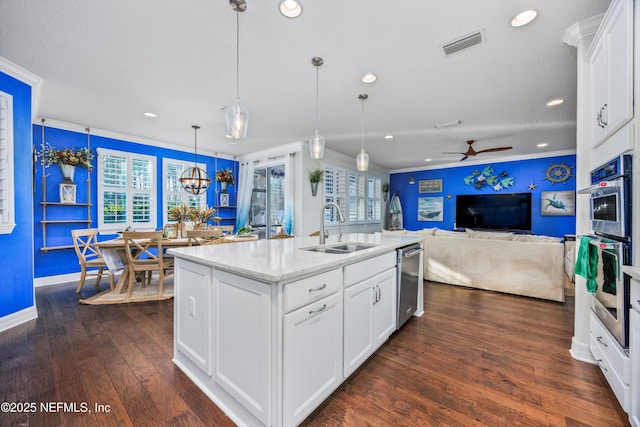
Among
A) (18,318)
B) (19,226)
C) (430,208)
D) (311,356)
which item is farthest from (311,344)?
(430,208)

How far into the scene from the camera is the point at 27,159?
9.25ft

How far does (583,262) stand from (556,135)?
4.20 metres

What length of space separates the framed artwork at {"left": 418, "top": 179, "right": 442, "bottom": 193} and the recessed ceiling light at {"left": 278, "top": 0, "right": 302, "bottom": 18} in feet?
22.6

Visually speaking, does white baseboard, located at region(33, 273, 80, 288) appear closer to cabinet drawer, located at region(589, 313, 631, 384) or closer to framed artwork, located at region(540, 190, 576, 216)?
cabinet drawer, located at region(589, 313, 631, 384)

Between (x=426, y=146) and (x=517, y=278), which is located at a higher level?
(x=426, y=146)

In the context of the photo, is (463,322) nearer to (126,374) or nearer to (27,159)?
(126,374)

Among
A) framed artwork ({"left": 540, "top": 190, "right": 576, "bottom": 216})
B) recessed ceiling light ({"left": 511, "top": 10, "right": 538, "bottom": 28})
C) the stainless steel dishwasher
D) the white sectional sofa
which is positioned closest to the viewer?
recessed ceiling light ({"left": 511, "top": 10, "right": 538, "bottom": 28})

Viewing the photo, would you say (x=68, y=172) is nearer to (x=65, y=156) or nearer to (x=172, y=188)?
(x=65, y=156)

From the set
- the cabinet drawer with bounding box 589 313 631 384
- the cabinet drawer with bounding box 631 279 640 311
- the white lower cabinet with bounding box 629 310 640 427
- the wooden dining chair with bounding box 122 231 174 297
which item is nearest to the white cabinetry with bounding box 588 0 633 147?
the cabinet drawer with bounding box 631 279 640 311

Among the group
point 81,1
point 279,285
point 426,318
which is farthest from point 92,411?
point 426,318

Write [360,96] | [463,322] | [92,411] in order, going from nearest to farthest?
1. [92,411]
2. [463,322]
3. [360,96]

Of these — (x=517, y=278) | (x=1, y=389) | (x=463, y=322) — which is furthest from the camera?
(x=517, y=278)

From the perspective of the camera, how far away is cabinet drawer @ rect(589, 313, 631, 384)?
1365mm

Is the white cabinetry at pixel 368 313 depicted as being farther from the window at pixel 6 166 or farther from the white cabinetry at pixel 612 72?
the window at pixel 6 166
